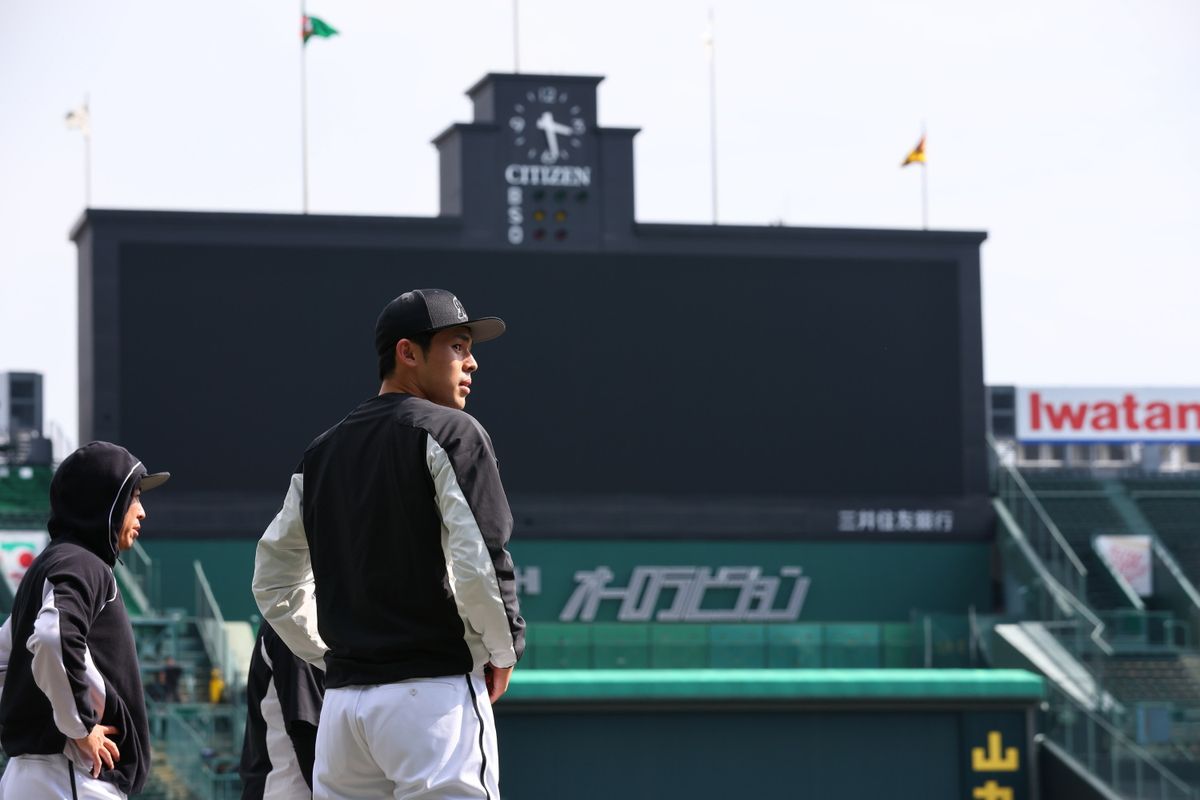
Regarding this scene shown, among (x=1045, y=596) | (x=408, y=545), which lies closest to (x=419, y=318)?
(x=408, y=545)

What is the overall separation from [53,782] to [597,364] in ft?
68.8

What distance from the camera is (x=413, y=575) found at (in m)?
5.04

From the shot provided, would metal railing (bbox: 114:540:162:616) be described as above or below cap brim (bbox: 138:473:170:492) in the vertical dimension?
below

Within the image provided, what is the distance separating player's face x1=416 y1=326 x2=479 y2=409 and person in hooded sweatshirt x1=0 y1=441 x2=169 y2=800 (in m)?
1.16

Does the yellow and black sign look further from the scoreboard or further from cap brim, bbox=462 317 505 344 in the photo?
cap brim, bbox=462 317 505 344

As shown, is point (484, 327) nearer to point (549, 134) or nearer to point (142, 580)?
point (142, 580)

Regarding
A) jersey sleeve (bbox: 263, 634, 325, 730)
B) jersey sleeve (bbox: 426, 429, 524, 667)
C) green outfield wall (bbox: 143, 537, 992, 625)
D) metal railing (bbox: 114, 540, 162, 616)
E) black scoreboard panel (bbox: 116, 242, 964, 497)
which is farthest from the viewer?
green outfield wall (bbox: 143, 537, 992, 625)

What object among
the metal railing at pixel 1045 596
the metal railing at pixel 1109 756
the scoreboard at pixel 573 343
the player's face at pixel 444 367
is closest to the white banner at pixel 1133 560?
the metal railing at pixel 1045 596

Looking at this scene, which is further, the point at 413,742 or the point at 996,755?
the point at 996,755

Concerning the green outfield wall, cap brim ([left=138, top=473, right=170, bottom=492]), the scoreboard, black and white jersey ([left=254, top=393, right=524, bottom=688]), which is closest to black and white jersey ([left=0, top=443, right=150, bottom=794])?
cap brim ([left=138, top=473, right=170, bottom=492])

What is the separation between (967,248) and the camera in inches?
1116

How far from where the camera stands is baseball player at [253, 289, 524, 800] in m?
4.89

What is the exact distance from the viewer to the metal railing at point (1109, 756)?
20344 mm

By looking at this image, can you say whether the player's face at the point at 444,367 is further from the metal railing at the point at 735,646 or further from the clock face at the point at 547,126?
the clock face at the point at 547,126
